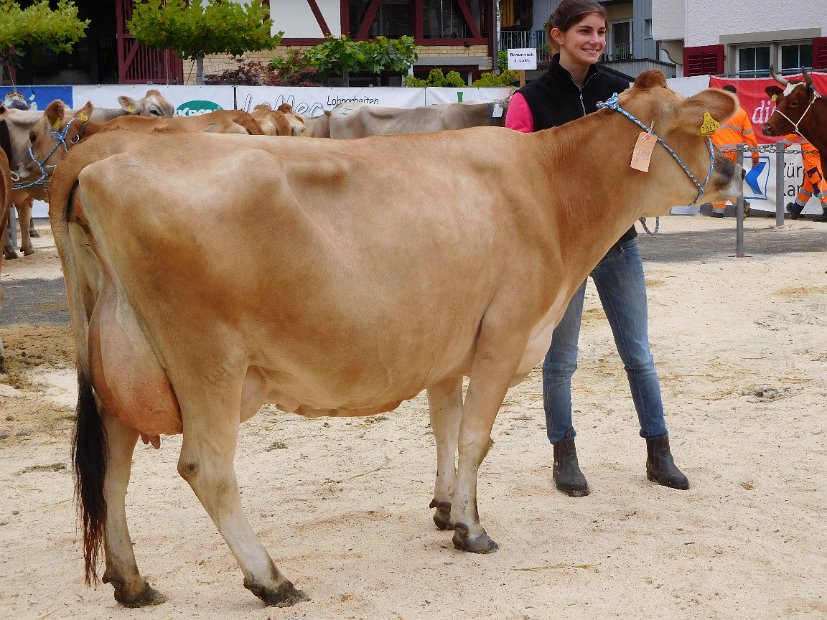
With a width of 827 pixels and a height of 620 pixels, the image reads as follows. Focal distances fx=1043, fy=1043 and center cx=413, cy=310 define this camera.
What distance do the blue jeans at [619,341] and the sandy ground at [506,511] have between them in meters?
0.35

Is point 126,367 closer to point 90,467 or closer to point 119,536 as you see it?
point 90,467

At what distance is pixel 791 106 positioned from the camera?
13.2 metres

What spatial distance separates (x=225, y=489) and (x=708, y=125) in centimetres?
247

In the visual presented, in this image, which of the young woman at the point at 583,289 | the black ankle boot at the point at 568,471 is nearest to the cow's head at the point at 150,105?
the young woman at the point at 583,289

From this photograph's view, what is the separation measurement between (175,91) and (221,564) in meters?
16.1

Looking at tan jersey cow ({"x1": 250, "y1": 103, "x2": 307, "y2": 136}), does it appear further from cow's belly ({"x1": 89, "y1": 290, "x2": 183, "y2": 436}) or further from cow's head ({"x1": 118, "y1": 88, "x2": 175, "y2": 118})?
cow's belly ({"x1": 89, "y1": 290, "x2": 183, "y2": 436})

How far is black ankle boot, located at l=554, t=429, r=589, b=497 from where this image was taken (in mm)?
5055

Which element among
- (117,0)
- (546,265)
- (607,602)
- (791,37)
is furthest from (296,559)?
(117,0)

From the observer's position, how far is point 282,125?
15148 mm

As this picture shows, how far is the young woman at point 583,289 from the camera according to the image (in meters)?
4.78

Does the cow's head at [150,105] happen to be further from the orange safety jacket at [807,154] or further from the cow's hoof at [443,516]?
the cow's hoof at [443,516]

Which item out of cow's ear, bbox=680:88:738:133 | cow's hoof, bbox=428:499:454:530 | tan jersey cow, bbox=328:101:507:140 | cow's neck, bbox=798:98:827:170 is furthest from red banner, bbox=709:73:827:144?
cow's hoof, bbox=428:499:454:530

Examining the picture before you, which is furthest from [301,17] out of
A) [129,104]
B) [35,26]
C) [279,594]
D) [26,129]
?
[279,594]

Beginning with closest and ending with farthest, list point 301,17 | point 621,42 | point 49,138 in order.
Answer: point 49,138 < point 301,17 < point 621,42
